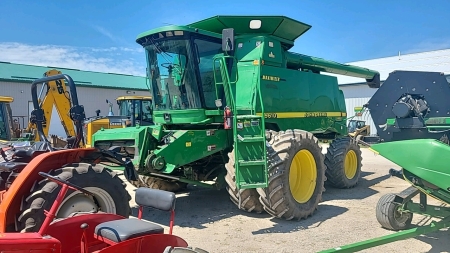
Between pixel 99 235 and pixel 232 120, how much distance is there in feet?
12.0

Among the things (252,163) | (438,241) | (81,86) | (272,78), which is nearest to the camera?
(438,241)

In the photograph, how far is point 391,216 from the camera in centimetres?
506

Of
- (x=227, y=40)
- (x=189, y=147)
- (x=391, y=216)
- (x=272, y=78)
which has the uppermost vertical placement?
(x=227, y=40)

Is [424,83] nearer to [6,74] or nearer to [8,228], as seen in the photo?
[8,228]

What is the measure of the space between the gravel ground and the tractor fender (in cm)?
192

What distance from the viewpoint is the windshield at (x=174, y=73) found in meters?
6.53

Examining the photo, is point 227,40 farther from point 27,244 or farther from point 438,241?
point 27,244

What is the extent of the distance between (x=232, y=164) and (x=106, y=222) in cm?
315

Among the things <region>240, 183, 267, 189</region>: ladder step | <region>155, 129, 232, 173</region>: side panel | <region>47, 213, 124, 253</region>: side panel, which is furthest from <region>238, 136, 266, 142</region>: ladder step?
<region>47, 213, 124, 253</region>: side panel

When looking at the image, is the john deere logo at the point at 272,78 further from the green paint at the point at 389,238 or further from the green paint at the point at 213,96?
the green paint at the point at 389,238

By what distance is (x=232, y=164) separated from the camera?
5824 millimetres

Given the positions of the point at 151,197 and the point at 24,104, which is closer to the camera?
the point at 151,197

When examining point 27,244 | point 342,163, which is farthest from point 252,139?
point 27,244

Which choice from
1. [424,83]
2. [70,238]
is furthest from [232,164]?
[424,83]
